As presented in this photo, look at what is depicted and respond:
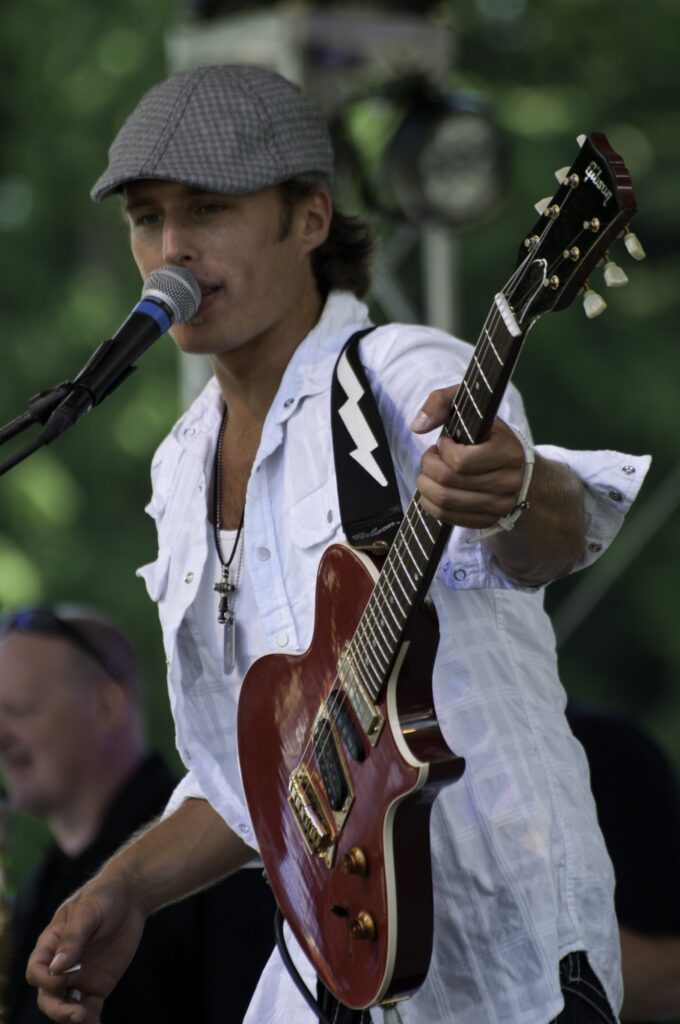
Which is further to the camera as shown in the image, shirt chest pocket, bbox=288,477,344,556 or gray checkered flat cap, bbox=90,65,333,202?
gray checkered flat cap, bbox=90,65,333,202

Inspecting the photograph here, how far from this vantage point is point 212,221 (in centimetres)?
254

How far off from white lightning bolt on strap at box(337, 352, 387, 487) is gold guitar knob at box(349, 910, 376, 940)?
0.57 m

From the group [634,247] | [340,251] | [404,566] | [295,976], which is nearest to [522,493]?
[404,566]

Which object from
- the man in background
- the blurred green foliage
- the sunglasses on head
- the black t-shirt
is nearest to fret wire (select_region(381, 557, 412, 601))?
the black t-shirt

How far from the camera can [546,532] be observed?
1988 millimetres

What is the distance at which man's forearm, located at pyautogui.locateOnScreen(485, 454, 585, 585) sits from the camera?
1955 millimetres

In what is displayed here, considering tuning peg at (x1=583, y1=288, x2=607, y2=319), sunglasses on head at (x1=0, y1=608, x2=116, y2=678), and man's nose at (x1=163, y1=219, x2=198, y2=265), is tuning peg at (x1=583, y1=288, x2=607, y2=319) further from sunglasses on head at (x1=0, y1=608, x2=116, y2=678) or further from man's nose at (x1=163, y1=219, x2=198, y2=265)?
sunglasses on head at (x1=0, y1=608, x2=116, y2=678)

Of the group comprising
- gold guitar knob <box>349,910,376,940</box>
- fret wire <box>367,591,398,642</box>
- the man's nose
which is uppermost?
the man's nose

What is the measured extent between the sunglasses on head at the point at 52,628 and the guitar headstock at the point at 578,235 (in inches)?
115

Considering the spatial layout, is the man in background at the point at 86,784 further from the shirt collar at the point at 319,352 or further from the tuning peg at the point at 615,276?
the tuning peg at the point at 615,276

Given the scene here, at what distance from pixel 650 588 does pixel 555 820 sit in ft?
31.8

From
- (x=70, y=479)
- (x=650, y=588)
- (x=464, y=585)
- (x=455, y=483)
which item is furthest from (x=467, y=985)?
(x=70, y=479)

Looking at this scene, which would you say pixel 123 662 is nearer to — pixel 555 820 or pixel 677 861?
pixel 677 861

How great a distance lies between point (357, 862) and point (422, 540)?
1.39 ft
